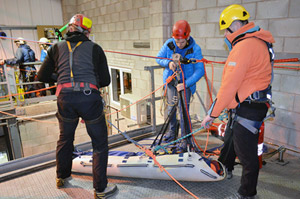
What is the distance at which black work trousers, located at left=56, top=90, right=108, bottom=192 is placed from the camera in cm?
196

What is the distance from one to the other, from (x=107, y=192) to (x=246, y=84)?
60.1 inches

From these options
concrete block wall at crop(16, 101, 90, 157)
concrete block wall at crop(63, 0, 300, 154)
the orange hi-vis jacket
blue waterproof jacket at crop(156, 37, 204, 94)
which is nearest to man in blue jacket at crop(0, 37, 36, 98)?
concrete block wall at crop(16, 101, 90, 157)

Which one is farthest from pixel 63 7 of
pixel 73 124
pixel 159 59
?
pixel 73 124

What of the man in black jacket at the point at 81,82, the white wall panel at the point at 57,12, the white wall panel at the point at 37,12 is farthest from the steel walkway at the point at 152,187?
the white wall panel at the point at 57,12

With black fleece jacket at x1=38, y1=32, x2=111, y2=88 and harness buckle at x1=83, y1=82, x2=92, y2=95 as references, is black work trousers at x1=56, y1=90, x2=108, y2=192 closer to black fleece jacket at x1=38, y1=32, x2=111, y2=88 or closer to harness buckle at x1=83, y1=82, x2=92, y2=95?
harness buckle at x1=83, y1=82, x2=92, y2=95

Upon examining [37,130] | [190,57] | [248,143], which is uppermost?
[190,57]

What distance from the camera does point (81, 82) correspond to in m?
1.94

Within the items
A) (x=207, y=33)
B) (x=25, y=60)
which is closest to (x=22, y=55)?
(x=25, y=60)

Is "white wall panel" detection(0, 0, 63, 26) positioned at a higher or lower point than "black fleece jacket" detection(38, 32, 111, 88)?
higher

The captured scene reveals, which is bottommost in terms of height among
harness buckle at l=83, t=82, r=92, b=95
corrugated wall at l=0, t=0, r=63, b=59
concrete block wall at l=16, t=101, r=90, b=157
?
concrete block wall at l=16, t=101, r=90, b=157

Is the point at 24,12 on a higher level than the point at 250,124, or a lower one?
higher

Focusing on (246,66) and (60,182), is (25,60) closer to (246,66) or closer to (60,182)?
(60,182)

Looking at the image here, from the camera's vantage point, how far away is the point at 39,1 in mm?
8656

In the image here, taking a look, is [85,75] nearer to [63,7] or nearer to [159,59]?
[159,59]
